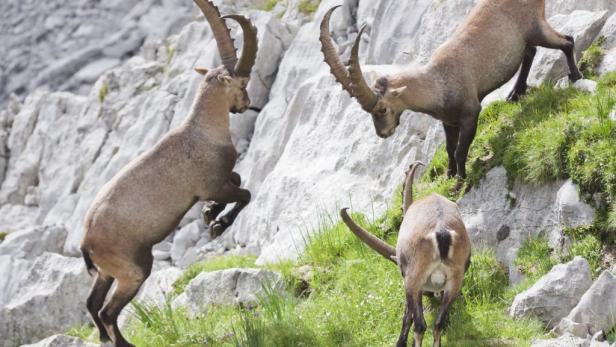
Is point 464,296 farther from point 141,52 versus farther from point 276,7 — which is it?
point 141,52

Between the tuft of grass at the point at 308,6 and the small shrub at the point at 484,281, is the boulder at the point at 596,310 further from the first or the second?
the tuft of grass at the point at 308,6

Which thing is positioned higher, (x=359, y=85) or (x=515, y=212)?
(x=359, y=85)

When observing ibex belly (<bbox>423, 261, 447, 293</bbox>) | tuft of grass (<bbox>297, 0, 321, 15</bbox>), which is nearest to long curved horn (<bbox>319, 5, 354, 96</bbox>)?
ibex belly (<bbox>423, 261, 447, 293</bbox>)

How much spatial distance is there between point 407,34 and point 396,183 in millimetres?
4641

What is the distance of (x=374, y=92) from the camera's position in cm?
1117

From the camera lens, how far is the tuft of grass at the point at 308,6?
23172 mm

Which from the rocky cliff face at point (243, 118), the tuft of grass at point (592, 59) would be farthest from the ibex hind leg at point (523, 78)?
the tuft of grass at point (592, 59)

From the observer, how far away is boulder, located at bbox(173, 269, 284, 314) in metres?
11.5

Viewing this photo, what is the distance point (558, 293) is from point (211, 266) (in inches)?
292

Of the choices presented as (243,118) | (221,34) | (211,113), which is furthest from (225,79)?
(243,118)

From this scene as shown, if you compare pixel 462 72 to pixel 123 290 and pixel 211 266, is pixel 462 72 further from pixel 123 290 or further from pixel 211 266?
pixel 211 266

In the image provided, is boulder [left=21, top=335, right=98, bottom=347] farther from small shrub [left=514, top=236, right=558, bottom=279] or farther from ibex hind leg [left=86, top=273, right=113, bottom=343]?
Answer: small shrub [left=514, top=236, right=558, bottom=279]

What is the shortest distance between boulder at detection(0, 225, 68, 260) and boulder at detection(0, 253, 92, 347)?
4.50m

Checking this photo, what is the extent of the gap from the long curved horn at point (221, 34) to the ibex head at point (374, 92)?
121cm
